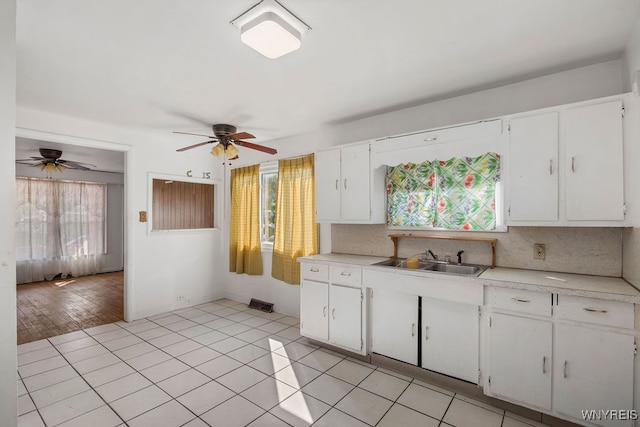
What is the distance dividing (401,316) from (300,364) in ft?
3.52

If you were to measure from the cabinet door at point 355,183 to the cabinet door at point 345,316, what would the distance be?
794 mm

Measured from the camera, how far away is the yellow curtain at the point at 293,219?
389 centimetres

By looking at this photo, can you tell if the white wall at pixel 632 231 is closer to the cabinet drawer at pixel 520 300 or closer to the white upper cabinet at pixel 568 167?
the white upper cabinet at pixel 568 167

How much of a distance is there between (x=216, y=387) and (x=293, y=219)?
2.14m

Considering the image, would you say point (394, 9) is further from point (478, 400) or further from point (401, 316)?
point (478, 400)

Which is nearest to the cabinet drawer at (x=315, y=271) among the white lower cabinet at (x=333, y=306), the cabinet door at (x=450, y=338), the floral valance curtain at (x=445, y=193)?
the white lower cabinet at (x=333, y=306)

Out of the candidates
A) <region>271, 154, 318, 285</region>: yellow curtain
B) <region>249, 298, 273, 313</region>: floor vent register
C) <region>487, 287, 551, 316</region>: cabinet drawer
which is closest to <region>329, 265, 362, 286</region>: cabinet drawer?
<region>271, 154, 318, 285</region>: yellow curtain

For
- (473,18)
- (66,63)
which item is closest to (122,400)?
(66,63)

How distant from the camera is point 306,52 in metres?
2.12

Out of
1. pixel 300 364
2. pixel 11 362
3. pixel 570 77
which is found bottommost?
pixel 300 364

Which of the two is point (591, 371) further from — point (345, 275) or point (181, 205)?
point (181, 205)

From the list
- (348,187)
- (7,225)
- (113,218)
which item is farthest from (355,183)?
(113,218)

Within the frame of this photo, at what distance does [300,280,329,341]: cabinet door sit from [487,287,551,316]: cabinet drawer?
1530mm

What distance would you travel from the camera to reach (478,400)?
229cm
